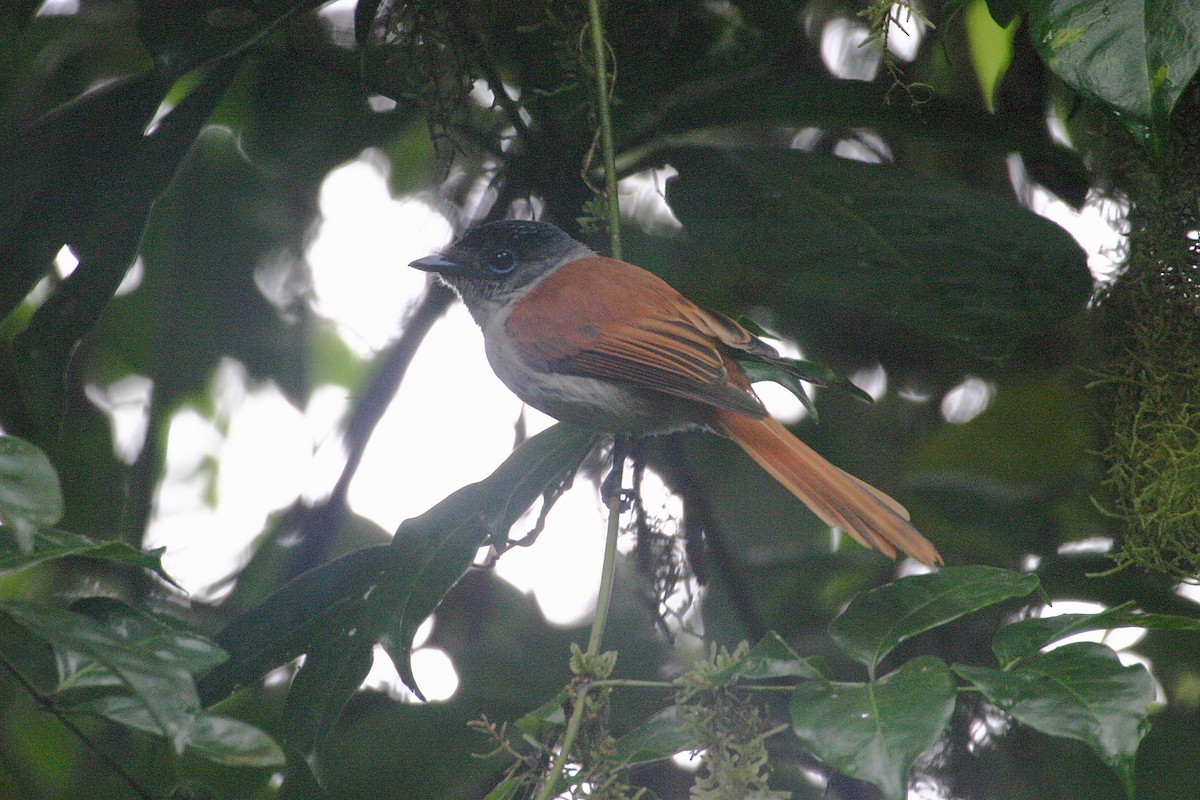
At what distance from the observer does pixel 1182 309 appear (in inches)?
93.0

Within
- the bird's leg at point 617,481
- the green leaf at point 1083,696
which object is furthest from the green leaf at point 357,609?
the green leaf at point 1083,696

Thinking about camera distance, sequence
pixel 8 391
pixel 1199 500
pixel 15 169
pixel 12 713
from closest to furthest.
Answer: pixel 1199 500 < pixel 15 169 < pixel 8 391 < pixel 12 713

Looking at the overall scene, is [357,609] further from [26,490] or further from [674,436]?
[674,436]

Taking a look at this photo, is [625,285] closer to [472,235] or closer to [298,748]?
[472,235]

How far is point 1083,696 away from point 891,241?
4.57 feet

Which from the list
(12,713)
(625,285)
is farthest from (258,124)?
(12,713)

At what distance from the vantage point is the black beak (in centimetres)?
289

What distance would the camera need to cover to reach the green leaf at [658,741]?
1514 millimetres

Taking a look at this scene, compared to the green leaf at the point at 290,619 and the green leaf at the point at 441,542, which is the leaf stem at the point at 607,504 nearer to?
the green leaf at the point at 441,542

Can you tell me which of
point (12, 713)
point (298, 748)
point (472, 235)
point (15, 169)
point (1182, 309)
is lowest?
point (12, 713)

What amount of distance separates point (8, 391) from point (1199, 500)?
282cm

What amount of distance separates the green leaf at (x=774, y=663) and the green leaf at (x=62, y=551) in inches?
31.2

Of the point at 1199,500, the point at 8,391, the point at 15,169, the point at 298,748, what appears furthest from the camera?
the point at 8,391

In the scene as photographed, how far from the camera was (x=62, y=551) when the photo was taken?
4.46 feet
